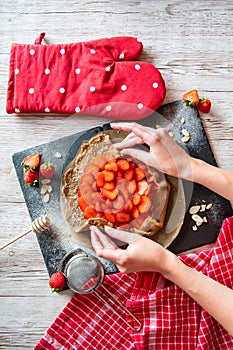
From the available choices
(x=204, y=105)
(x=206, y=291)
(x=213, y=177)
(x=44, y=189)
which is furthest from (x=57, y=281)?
(x=204, y=105)

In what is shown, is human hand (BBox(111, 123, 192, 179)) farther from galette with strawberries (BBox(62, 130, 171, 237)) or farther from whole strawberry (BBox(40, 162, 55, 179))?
whole strawberry (BBox(40, 162, 55, 179))

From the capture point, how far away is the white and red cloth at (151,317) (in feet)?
4.68

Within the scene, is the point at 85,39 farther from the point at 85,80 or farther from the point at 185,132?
the point at 185,132

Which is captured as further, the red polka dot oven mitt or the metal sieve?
the red polka dot oven mitt

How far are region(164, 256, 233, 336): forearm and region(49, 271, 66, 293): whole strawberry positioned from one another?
313 millimetres

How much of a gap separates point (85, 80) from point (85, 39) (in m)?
0.16

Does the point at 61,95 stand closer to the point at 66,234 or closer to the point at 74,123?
the point at 74,123

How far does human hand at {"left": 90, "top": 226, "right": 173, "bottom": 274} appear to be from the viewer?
1.31 m

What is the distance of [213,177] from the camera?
1.44m

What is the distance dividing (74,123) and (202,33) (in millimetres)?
506

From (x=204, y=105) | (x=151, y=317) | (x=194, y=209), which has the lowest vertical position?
(x=151, y=317)

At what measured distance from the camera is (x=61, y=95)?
1565 mm

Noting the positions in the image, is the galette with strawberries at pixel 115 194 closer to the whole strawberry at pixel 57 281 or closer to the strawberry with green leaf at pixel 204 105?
the whole strawberry at pixel 57 281

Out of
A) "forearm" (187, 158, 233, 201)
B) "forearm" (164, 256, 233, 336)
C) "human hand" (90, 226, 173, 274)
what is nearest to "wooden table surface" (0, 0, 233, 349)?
"forearm" (187, 158, 233, 201)
